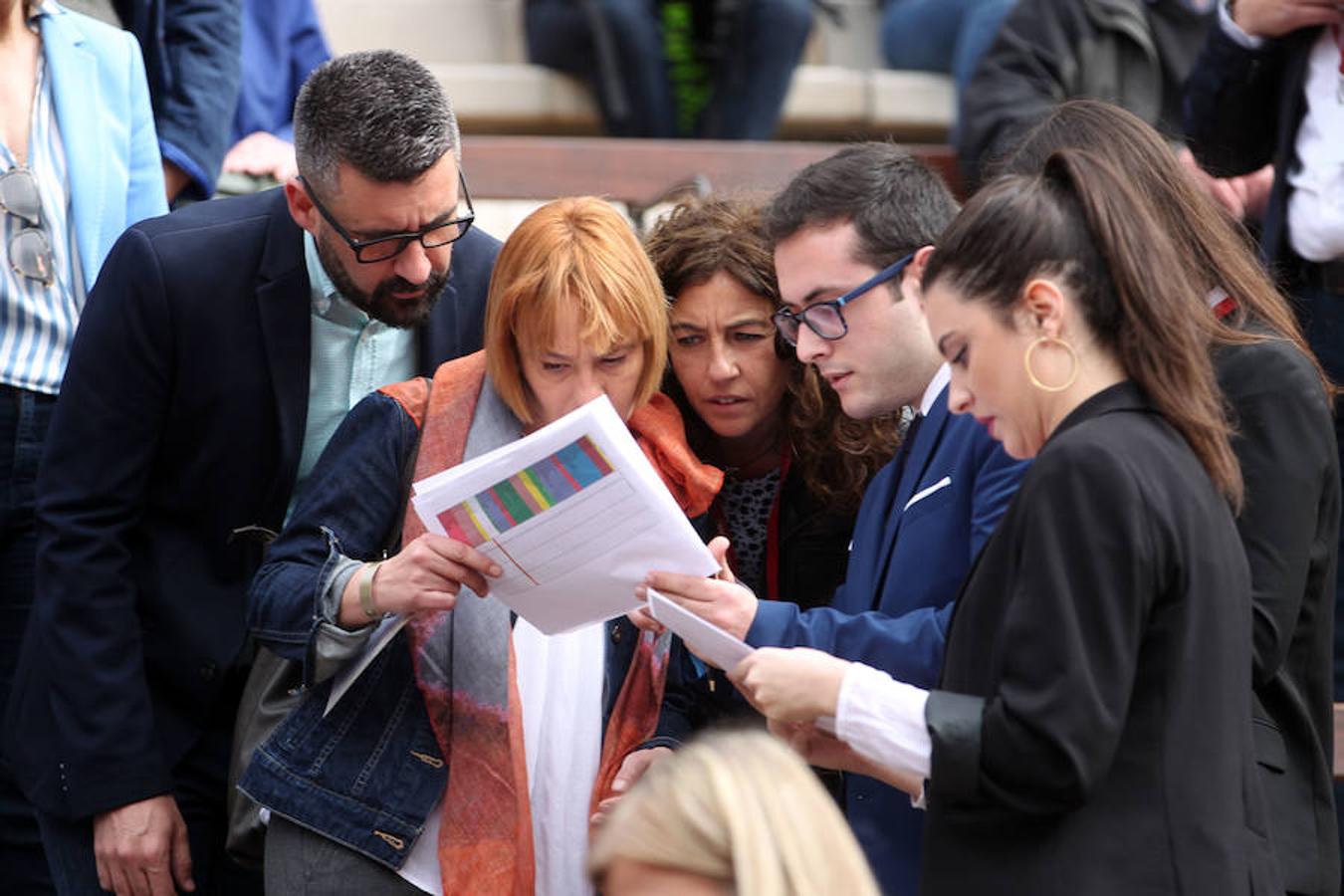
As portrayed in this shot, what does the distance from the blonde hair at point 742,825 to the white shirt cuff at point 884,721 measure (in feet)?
1.28

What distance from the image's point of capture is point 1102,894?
2031 mm

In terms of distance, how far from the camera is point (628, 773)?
2.73m

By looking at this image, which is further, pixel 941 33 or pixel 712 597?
pixel 941 33

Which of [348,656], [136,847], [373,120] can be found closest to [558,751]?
[348,656]

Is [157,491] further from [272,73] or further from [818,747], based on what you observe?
[272,73]

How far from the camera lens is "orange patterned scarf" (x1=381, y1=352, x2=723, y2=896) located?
269 cm

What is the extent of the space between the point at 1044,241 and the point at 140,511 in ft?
5.39

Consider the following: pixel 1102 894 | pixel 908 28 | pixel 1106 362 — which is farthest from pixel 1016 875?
pixel 908 28

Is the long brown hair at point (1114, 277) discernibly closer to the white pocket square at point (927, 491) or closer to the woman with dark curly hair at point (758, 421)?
the white pocket square at point (927, 491)

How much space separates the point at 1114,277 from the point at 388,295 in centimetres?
130

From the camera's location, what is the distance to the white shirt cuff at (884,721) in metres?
2.10

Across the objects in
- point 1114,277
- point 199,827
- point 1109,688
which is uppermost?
point 1114,277

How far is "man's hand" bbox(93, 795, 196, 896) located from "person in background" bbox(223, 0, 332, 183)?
181 centimetres

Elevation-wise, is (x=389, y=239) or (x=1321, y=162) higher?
(x=389, y=239)
